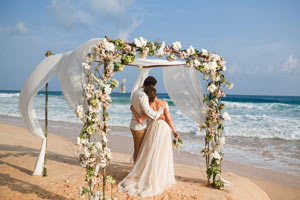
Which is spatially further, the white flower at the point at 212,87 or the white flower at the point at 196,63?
the white flower at the point at 212,87

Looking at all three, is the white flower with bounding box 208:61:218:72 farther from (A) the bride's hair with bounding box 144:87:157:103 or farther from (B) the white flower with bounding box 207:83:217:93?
(A) the bride's hair with bounding box 144:87:157:103

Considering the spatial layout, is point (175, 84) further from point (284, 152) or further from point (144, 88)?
point (284, 152)

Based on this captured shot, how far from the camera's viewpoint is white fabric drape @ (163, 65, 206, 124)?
4816 mm

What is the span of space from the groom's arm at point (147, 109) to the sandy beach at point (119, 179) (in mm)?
1309

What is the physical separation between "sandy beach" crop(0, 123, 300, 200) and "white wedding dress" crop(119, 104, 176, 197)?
173 millimetres

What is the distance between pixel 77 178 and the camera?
4.93 metres

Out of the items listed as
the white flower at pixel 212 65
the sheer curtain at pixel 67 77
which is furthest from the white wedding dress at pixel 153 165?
the sheer curtain at pixel 67 77

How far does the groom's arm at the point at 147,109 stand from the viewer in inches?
174

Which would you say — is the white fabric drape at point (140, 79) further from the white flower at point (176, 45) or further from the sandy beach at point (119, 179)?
the white flower at point (176, 45)

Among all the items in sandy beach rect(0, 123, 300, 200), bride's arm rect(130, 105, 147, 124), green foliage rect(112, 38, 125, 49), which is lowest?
sandy beach rect(0, 123, 300, 200)

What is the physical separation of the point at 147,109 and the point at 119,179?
159 centimetres

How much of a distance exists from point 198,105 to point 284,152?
16.2 ft

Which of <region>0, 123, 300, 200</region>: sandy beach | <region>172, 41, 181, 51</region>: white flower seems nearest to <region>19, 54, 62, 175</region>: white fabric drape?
<region>0, 123, 300, 200</region>: sandy beach

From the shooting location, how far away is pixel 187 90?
4918mm
